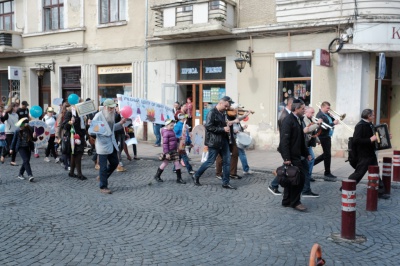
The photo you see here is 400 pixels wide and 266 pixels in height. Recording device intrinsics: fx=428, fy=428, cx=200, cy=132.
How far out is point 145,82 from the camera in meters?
17.8

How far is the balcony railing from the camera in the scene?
14.9 metres

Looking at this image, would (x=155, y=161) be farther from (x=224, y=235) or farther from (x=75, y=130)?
(x=224, y=235)

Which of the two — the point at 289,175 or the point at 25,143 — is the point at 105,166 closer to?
the point at 25,143

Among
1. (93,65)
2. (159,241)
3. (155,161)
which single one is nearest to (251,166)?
(155,161)

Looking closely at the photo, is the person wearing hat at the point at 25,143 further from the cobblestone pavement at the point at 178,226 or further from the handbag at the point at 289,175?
the handbag at the point at 289,175

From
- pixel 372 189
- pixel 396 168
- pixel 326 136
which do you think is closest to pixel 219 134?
pixel 326 136

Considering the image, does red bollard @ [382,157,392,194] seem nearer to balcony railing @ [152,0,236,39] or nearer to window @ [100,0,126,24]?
balcony railing @ [152,0,236,39]

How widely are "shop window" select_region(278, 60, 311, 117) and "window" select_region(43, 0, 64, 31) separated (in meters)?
11.4

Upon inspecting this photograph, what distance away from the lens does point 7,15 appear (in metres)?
22.6

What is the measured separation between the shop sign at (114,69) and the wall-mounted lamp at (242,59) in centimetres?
548

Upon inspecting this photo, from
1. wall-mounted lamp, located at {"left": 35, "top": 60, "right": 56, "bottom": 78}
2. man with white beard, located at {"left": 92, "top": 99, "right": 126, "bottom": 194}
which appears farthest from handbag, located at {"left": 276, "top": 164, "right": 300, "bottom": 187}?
wall-mounted lamp, located at {"left": 35, "top": 60, "right": 56, "bottom": 78}

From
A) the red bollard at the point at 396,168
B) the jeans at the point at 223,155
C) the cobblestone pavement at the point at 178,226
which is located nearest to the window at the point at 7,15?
the cobblestone pavement at the point at 178,226

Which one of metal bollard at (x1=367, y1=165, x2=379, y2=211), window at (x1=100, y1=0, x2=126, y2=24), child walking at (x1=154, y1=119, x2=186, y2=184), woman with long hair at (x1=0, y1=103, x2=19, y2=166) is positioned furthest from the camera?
window at (x1=100, y1=0, x2=126, y2=24)

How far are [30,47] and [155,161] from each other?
40.2ft
